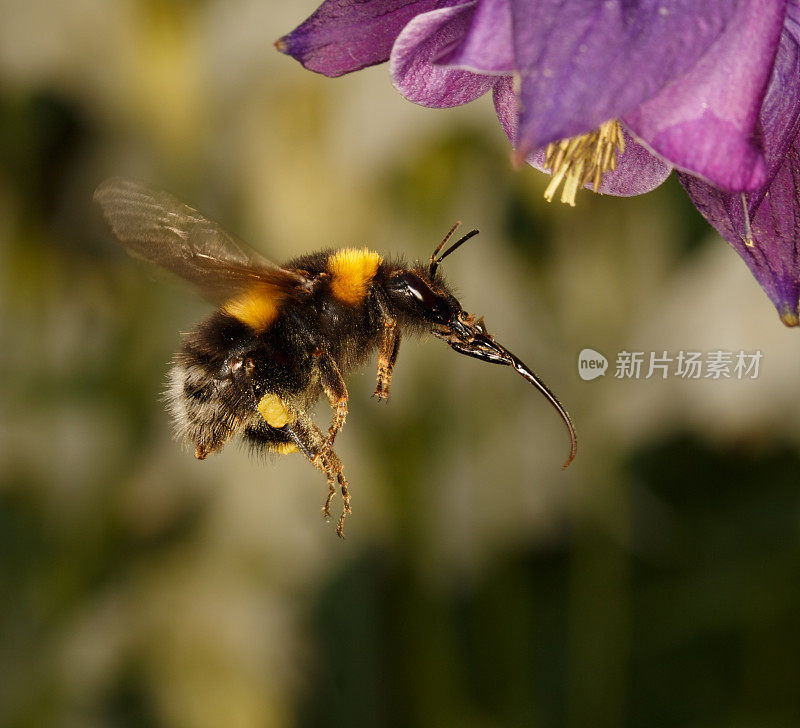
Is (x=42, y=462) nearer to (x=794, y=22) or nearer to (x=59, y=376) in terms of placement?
(x=59, y=376)

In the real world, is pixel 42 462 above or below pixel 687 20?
below

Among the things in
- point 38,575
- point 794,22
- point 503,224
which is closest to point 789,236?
point 794,22

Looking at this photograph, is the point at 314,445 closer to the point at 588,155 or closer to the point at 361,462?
the point at 588,155

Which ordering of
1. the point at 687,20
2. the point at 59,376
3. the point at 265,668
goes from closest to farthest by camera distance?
the point at 687,20
the point at 59,376
the point at 265,668

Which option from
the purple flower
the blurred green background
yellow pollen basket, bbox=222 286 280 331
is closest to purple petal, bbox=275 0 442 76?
the purple flower

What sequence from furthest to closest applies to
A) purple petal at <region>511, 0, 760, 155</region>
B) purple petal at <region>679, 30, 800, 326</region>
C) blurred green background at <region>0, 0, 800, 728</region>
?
1. blurred green background at <region>0, 0, 800, 728</region>
2. purple petal at <region>679, 30, 800, 326</region>
3. purple petal at <region>511, 0, 760, 155</region>

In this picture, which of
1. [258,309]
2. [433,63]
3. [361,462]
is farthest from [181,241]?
[361,462]

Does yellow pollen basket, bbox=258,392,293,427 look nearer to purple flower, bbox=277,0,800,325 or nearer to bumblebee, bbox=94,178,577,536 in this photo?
bumblebee, bbox=94,178,577,536
